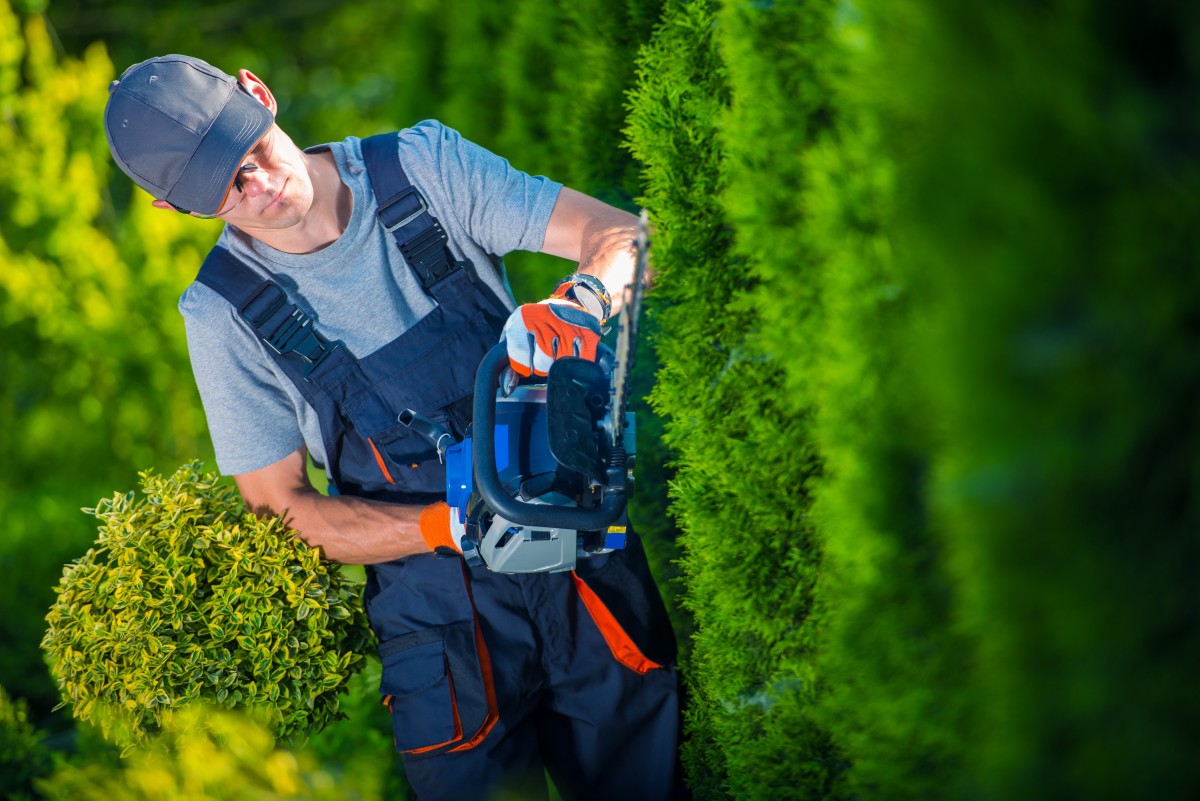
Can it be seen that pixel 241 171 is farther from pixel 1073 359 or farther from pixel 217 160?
pixel 1073 359

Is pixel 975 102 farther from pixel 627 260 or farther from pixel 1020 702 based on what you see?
pixel 627 260

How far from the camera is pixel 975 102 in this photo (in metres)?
0.92

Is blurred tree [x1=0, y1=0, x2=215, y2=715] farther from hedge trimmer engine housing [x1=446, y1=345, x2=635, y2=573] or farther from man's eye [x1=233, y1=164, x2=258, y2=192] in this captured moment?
hedge trimmer engine housing [x1=446, y1=345, x2=635, y2=573]

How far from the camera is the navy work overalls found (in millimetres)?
2150

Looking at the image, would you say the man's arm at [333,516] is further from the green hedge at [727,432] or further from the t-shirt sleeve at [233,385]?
the green hedge at [727,432]

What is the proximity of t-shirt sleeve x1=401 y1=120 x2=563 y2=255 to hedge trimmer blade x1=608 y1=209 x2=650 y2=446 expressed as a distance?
605 millimetres

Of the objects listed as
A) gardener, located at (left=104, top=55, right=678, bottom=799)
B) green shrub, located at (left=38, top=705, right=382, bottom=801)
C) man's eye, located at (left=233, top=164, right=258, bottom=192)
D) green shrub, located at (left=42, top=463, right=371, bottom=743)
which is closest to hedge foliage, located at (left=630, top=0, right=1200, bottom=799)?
gardener, located at (left=104, top=55, right=678, bottom=799)

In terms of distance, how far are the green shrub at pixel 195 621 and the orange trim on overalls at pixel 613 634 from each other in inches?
27.1

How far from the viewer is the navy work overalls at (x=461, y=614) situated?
7.06ft

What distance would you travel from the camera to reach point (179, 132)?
6.66 ft

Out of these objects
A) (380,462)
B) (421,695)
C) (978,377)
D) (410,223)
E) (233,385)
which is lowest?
(421,695)

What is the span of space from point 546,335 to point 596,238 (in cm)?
43

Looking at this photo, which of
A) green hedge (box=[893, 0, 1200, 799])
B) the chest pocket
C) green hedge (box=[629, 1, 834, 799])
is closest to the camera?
green hedge (box=[893, 0, 1200, 799])

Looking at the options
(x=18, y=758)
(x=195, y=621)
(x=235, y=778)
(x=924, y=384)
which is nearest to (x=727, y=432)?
(x=924, y=384)
